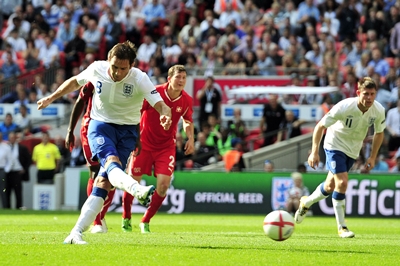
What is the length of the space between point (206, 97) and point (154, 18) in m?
6.22

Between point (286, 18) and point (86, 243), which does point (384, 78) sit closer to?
point (286, 18)

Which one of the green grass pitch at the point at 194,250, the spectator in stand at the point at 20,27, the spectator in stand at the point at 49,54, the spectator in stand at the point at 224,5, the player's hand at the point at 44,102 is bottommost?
the green grass pitch at the point at 194,250

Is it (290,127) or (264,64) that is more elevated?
(264,64)

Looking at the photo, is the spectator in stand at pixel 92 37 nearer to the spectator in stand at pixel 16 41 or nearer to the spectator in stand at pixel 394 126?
the spectator in stand at pixel 16 41

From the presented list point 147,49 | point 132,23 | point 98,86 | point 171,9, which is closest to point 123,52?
point 98,86

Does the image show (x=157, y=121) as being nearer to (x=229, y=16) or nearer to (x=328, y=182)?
(x=328, y=182)

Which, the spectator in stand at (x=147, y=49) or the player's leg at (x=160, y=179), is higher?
the spectator in stand at (x=147, y=49)

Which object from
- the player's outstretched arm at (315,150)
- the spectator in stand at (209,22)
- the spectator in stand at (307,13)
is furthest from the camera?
the spectator in stand at (209,22)

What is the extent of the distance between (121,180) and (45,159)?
16.9m

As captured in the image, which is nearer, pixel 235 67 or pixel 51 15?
pixel 235 67

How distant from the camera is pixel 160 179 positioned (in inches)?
581

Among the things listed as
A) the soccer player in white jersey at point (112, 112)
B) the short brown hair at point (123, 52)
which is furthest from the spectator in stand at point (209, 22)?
the short brown hair at point (123, 52)

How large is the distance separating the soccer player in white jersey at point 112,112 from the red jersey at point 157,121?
9.22ft

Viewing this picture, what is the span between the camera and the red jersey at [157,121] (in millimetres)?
15016
